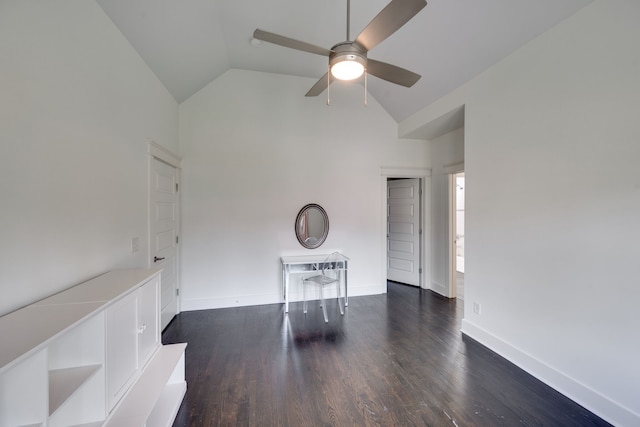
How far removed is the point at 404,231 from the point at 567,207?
288 centimetres

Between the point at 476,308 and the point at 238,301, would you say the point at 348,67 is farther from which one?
the point at 238,301

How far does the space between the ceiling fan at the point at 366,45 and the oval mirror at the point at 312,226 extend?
7.55ft

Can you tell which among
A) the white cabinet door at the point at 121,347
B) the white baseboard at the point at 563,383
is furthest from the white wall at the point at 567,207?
the white cabinet door at the point at 121,347

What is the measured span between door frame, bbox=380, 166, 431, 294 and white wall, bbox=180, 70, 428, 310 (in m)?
0.08

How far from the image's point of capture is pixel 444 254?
168 inches

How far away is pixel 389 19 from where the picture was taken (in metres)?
1.51

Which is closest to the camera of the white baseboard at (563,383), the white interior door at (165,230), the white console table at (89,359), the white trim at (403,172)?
the white console table at (89,359)

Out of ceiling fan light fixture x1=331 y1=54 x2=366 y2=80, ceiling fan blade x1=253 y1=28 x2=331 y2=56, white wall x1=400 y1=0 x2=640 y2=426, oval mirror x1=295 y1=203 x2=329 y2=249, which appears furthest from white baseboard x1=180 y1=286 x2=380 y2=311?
ceiling fan blade x1=253 y1=28 x2=331 y2=56

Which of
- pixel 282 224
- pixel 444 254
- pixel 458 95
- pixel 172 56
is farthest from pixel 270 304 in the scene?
pixel 458 95

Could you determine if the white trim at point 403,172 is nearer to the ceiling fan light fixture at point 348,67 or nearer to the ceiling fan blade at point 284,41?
the ceiling fan light fixture at point 348,67

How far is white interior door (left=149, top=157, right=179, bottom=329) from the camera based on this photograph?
9.11 ft

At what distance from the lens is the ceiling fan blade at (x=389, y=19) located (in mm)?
1376

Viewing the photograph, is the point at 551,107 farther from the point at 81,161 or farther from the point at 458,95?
the point at 81,161

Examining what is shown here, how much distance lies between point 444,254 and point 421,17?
10.7ft
